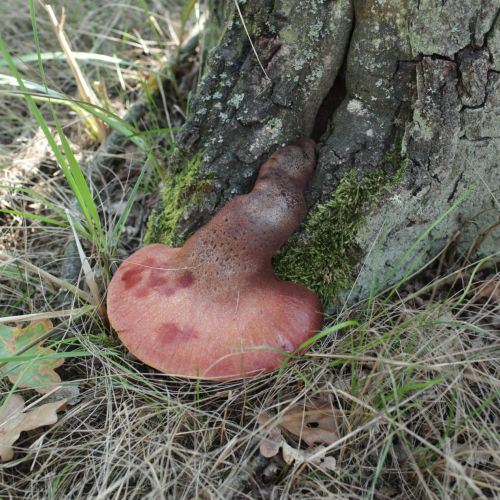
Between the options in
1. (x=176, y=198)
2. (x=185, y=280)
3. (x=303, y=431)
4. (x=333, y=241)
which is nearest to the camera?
(x=303, y=431)

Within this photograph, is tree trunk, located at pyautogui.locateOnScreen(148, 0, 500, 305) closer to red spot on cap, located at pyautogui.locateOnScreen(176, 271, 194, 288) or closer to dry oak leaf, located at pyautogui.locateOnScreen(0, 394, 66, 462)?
red spot on cap, located at pyautogui.locateOnScreen(176, 271, 194, 288)

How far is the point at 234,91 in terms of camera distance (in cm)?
273

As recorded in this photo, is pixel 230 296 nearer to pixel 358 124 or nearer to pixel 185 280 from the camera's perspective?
pixel 185 280

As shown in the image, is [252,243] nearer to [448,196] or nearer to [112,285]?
[112,285]

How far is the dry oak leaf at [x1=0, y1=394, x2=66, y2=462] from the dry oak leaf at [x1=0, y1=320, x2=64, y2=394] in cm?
11

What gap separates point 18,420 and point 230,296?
120 cm

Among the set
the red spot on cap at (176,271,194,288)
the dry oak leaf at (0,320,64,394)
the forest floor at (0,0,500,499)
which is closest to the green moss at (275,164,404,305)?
the forest floor at (0,0,500,499)

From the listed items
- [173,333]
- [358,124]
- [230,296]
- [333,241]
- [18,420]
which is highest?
[358,124]

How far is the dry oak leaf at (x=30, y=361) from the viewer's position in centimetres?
246

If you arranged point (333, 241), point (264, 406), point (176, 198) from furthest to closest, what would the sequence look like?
1. point (176, 198)
2. point (333, 241)
3. point (264, 406)

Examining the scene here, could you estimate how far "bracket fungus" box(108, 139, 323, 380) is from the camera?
2.33m

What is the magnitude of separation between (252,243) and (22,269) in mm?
1666

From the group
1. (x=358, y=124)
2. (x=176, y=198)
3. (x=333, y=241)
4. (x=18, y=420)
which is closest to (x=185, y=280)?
(x=176, y=198)

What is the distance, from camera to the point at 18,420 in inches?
92.4
